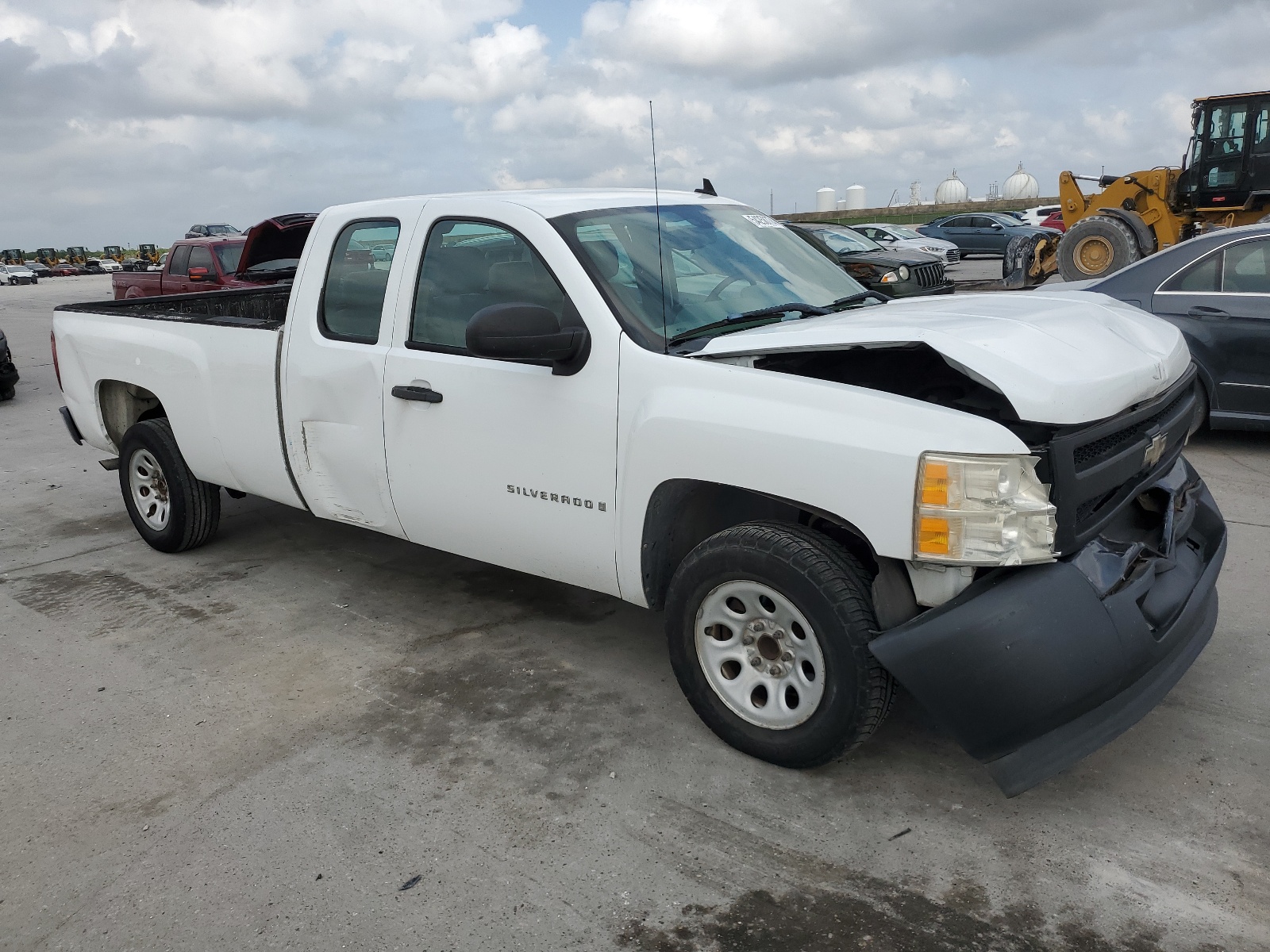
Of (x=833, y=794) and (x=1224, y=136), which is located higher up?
(x=1224, y=136)

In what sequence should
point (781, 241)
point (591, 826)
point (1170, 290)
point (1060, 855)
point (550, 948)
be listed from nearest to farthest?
point (550, 948) → point (1060, 855) → point (591, 826) → point (781, 241) → point (1170, 290)

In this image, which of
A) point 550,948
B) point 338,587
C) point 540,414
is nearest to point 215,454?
point 338,587

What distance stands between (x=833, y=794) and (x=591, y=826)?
77cm

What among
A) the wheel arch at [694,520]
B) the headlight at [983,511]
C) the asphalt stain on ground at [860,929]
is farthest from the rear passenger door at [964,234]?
the asphalt stain on ground at [860,929]

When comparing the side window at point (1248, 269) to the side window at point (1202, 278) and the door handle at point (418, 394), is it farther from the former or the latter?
the door handle at point (418, 394)

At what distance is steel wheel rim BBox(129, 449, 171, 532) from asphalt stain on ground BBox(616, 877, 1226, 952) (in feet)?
14.0

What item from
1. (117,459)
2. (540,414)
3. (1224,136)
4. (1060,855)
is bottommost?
(1060,855)

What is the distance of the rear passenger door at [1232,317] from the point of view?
681 cm

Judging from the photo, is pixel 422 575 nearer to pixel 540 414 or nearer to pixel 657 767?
pixel 540 414

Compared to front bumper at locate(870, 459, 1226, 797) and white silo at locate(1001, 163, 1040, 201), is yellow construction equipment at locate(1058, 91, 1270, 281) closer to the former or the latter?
front bumper at locate(870, 459, 1226, 797)

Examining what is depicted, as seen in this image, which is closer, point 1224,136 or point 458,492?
point 458,492

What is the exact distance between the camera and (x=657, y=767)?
347 centimetres

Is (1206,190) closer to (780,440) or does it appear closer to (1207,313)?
(1207,313)

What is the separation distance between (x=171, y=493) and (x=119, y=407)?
0.77 meters
